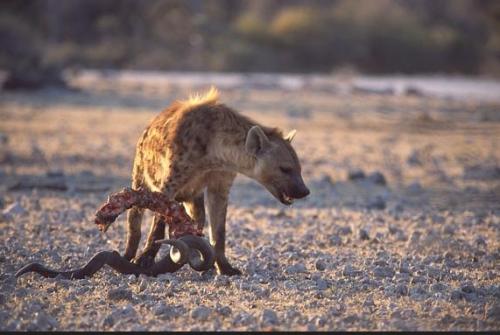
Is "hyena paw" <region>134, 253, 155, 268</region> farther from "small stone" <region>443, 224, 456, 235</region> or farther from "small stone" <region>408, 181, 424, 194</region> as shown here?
"small stone" <region>408, 181, 424, 194</region>

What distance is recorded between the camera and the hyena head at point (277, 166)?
6.34 meters

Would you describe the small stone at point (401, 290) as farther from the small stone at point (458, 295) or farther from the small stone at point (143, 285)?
the small stone at point (143, 285)

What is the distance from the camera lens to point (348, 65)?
157 feet

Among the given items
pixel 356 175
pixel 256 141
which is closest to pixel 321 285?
pixel 256 141

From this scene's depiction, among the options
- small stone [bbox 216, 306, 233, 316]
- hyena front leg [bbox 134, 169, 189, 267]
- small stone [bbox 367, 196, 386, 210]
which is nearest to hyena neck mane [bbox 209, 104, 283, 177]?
hyena front leg [bbox 134, 169, 189, 267]

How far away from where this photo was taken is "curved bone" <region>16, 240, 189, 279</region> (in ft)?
20.0

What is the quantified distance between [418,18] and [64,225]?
171 ft

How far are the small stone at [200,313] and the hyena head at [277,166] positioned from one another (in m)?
1.37

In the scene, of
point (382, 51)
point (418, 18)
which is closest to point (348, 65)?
point (382, 51)

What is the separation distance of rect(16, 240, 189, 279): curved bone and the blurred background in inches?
1537

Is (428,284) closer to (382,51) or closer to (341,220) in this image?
(341,220)

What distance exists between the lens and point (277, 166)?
20.9 ft

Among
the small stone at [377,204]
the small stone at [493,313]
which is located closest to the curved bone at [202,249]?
the small stone at [493,313]

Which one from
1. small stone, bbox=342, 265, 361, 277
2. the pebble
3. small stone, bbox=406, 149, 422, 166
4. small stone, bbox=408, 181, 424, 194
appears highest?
small stone, bbox=406, 149, 422, 166
